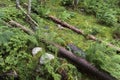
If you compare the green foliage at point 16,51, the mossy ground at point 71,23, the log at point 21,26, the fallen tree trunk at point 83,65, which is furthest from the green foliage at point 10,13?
the fallen tree trunk at point 83,65

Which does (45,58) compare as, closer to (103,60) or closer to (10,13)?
(103,60)

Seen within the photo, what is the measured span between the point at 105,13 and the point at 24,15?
3.39 metres

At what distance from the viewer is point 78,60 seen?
21.9ft

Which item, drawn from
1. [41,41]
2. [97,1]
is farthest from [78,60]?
[97,1]

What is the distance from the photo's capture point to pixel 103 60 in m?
6.45

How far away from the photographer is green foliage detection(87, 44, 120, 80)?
6.29m

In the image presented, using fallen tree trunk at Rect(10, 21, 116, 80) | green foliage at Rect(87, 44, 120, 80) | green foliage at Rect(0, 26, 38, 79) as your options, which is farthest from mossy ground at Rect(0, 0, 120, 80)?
green foliage at Rect(87, 44, 120, 80)

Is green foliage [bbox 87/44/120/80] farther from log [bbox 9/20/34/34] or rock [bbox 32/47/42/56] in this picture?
log [bbox 9/20/34/34]

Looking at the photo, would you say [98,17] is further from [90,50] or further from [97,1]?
[90,50]

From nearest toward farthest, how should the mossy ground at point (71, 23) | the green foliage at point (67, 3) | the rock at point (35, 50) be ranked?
the rock at point (35, 50) → the mossy ground at point (71, 23) → the green foliage at point (67, 3)

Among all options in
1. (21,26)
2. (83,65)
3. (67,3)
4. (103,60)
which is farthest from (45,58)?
(67,3)

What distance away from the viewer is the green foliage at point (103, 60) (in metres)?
6.29

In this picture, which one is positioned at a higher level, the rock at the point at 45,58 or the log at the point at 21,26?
the log at the point at 21,26

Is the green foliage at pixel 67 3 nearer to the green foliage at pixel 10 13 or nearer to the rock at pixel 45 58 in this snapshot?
the green foliage at pixel 10 13
